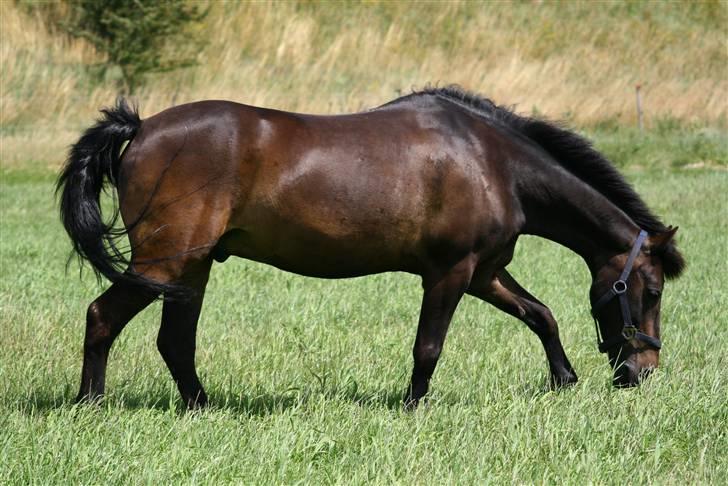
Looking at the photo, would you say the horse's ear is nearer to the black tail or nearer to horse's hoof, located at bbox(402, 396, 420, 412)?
horse's hoof, located at bbox(402, 396, 420, 412)

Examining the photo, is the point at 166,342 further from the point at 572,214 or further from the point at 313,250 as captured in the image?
the point at 572,214

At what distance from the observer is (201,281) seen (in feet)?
20.0

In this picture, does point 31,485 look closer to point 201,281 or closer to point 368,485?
point 368,485

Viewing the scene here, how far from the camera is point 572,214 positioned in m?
6.58

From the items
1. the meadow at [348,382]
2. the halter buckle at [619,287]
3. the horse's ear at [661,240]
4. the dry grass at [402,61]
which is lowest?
the dry grass at [402,61]

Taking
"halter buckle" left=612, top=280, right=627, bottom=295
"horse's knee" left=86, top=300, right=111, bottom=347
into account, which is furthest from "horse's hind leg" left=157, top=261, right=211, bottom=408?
"halter buckle" left=612, top=280, right=627, bottom=295

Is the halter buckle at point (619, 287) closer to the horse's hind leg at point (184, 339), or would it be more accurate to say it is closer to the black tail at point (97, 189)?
the horse's hind leg at point (184, 339)

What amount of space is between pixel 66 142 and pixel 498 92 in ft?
31.2

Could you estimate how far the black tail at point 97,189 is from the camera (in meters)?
5.82

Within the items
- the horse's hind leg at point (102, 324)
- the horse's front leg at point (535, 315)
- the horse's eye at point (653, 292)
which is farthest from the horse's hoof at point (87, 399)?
the horse's eye at point (653, 292)

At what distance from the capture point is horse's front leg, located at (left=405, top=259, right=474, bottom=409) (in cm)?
621

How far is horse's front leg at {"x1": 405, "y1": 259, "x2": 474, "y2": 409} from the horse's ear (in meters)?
1.14

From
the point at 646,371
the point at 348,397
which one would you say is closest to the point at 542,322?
the point at 646,371

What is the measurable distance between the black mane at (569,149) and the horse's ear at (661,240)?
71 millimetres
